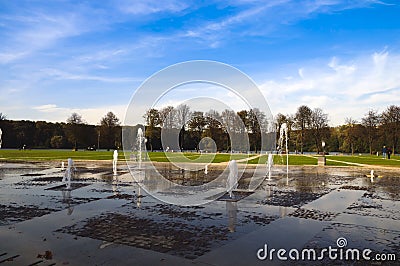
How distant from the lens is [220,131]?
61406 mm

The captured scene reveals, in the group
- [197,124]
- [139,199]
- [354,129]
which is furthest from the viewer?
[354,129]

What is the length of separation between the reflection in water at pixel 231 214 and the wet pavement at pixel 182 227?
0.09 feet

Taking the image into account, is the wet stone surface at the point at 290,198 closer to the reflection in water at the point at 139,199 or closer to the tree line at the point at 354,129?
the reflection in water at the point at 139,199

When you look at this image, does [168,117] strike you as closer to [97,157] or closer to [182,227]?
[97,157]

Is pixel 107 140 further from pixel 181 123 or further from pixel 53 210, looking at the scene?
pixel 53 210

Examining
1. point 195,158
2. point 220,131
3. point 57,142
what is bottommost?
point 195,158

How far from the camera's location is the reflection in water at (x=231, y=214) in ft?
27.7

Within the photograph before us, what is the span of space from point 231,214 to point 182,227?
6.79ft

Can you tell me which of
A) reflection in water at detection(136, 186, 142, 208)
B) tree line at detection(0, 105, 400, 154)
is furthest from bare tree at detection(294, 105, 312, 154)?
reflection in water at detection(136, 186, 142, 208)

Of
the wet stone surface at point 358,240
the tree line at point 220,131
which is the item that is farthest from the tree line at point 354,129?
the wet stone surface at point 358,240

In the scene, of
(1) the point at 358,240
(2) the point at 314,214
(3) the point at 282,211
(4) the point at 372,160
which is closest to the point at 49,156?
(3) the point at 282,211

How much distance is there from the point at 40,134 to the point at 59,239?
78393 mm

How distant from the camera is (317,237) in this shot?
7551 millimetres

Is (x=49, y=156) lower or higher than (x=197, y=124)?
lower
